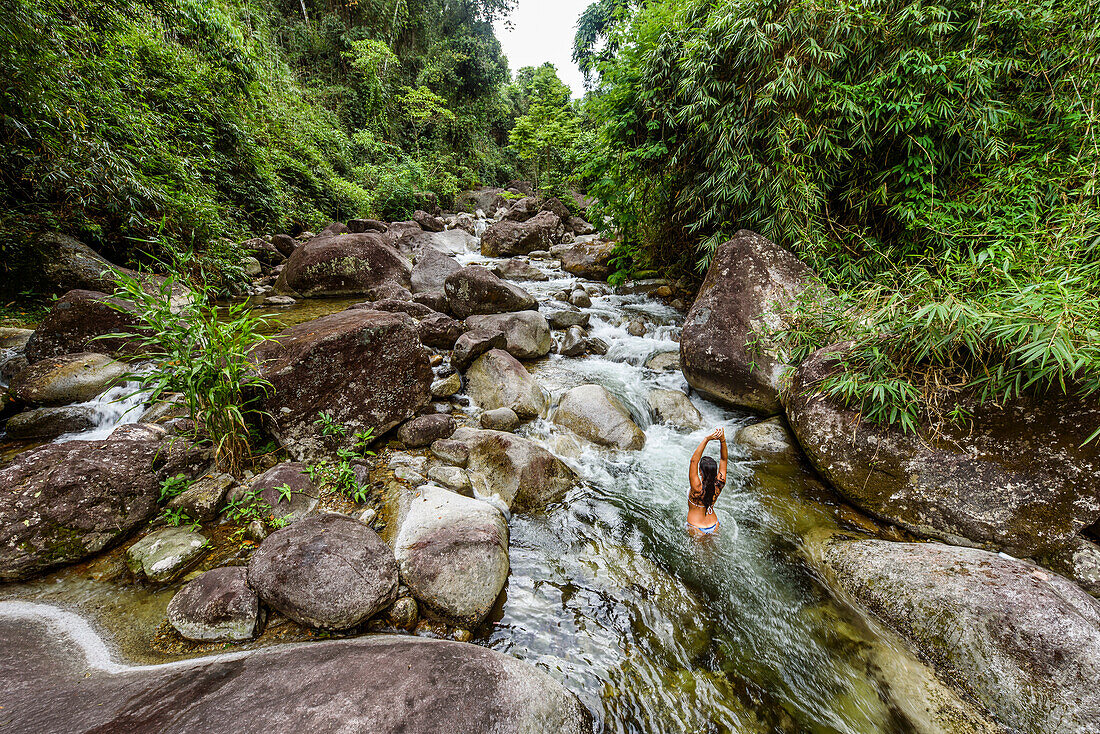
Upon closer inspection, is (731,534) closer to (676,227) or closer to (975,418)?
(975,418)

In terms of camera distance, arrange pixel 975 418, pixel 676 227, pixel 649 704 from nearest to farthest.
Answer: pixel 649 704
pixel 975 418
pixel 676 227

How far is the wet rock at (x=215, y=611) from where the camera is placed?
6.66 ft

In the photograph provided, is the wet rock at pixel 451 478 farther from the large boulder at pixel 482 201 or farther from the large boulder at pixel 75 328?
the large boulder at pixel 482 201

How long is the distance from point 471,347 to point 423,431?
1.73m

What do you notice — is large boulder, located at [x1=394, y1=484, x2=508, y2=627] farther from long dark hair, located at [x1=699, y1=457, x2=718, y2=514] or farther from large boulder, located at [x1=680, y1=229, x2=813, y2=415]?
large boulder, located at [x1=680, y1=229, x2=813, y2=415]

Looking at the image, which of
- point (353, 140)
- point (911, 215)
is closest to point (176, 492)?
point (911, 215)

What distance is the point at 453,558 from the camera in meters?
2.53

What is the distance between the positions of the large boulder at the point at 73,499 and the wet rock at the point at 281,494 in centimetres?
55

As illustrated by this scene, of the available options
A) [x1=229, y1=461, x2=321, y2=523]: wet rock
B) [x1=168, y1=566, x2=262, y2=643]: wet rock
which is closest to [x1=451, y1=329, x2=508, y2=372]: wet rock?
[x1=229, y1=461, x2=321, y2=523]: wet rock

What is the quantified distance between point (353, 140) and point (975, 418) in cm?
2026

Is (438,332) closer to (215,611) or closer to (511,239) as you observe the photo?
(215,611)

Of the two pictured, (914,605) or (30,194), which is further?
(30,194)

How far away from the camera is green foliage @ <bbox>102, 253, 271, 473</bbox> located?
2.67 m

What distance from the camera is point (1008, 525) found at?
9.32 feet
